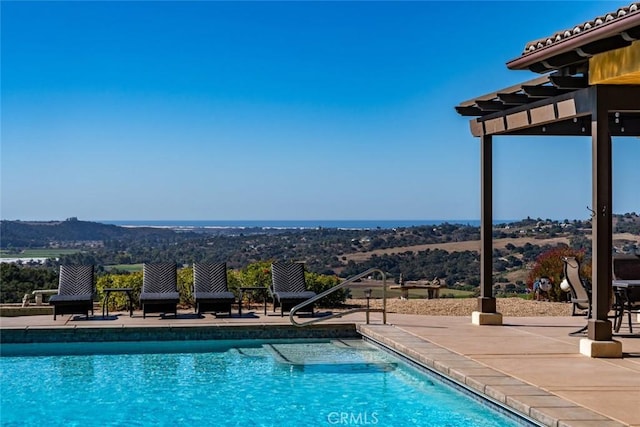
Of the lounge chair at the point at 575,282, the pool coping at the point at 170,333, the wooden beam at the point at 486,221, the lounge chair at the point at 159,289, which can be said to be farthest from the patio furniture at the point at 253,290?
the lounge chair at the point at 575,282

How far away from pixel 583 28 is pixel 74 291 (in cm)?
815

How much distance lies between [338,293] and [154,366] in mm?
4930

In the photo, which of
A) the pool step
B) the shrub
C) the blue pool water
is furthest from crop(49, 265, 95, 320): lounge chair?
the shrub

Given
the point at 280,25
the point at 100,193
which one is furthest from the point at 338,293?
the point at 100,193

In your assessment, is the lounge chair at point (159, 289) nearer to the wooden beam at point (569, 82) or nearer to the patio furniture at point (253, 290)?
the patio furniture at point (253, 290)

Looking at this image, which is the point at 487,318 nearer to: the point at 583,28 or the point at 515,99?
the point at 515,99

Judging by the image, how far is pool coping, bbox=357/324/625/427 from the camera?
5645 millimetres

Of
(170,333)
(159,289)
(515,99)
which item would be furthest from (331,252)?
(515,99)

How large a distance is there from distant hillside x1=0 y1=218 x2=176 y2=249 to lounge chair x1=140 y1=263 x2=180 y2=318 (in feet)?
60.3

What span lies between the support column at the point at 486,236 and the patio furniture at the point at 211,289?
3661 millimetres

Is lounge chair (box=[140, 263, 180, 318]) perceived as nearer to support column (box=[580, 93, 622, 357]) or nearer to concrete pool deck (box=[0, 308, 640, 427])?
concrete pool deck (box=[0, 308, 640, 427])

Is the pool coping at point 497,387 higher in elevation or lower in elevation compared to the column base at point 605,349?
lower

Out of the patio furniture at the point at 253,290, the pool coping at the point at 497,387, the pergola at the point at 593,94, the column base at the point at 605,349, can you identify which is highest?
the pergola at the point at 593,94

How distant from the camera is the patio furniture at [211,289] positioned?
1174cm
